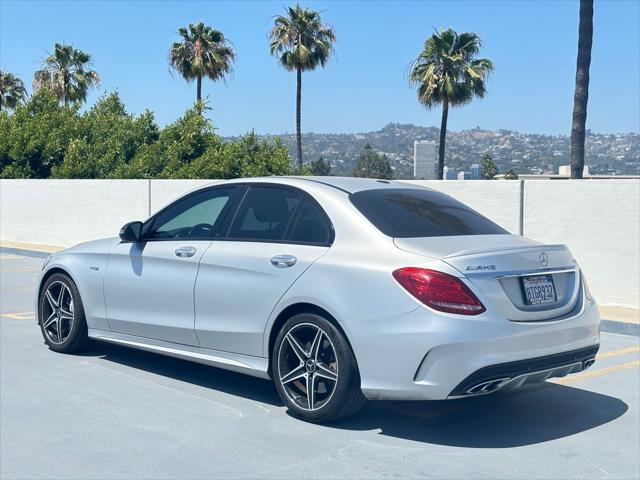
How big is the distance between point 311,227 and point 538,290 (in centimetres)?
164

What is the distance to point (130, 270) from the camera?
24.0 feet

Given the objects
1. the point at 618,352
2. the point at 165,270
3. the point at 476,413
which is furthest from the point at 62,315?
the point at 618,352

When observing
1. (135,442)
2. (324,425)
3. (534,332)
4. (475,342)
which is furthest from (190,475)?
(534,332)

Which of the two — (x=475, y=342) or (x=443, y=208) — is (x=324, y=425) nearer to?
(x=475, y=342)

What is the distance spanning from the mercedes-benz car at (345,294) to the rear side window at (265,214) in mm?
11

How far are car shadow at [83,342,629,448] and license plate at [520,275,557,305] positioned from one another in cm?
92

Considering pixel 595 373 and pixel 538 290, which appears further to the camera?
pixel 595 373

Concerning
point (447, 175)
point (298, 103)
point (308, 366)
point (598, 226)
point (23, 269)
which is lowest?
point (23, 269)

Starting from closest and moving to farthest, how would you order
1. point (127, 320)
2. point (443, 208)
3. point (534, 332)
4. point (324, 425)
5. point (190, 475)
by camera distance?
1. point (190, 475)
2. point (534, 332)
3. point (324, 425)
4. point (443, 208)
5. point (127, 320)

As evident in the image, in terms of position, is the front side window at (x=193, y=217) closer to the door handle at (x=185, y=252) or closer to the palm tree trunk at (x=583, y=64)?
the door handle at (x=185, y=252)

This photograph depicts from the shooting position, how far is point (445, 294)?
5.38 metres

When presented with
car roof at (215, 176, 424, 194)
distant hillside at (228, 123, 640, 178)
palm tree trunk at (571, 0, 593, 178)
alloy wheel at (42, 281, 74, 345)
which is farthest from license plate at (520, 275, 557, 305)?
distant hillside at (228, 123, 640, 178)

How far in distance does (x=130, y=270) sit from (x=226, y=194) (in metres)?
1.09

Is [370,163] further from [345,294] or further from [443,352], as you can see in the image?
[443,352]
